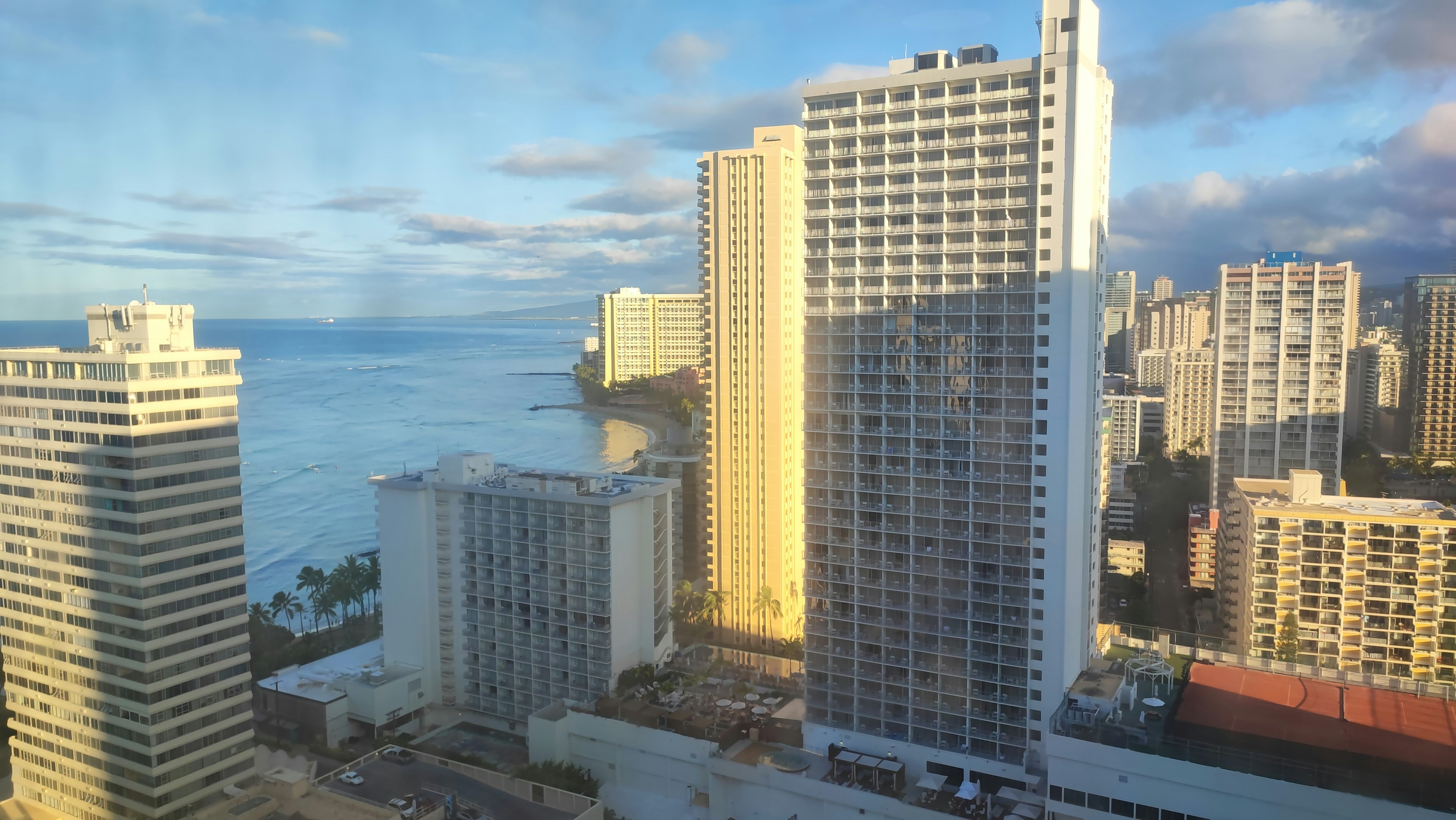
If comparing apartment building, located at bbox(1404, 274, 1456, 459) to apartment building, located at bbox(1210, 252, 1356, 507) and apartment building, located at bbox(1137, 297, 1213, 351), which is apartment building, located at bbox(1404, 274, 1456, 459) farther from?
apartment building, located at bbox(1137, 297, 1213, 351)

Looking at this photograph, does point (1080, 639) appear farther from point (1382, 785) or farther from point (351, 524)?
point (351, 524)

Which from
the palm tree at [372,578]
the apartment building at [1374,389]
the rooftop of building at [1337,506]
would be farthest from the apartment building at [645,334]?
the rooftop of building at [1337,506]

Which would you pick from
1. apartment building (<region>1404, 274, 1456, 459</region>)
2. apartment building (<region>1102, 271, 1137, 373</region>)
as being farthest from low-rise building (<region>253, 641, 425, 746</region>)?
apartment building (<region>1102, 271, 1137, 373</region>)

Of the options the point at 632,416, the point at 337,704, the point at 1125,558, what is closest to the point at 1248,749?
the point at 337,704

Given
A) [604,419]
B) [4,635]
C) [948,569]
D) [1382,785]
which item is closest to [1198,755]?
[1382,785]

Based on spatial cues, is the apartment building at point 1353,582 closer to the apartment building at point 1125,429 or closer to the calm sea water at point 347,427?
the calm sea water at point 347,427

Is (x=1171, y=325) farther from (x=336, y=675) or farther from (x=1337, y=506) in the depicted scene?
(x=336, y=675)

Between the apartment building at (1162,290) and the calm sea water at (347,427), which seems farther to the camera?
the apartment building at (1162,290)
